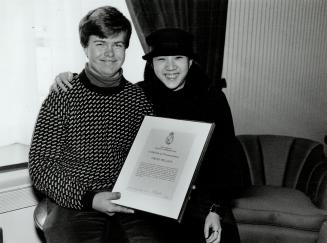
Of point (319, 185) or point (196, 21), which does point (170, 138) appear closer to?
point (319, 185)

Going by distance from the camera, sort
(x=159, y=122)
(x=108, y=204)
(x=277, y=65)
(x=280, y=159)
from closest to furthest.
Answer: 1. (x=108, y=204)
2. (x=159, y=122)
3. (x=280, y=159)
4. (x=277, y=65)

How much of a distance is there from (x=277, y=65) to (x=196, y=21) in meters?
1.09

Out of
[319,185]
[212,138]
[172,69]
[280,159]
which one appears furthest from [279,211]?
[172,69]

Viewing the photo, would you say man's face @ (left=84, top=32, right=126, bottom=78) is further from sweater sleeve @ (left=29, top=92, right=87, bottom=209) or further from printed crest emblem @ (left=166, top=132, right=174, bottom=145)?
printed crest emblem @ (left=166, top=132, right=174, bottom=145)

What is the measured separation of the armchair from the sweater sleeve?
1.05 m

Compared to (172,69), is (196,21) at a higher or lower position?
higher

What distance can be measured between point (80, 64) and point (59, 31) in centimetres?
22

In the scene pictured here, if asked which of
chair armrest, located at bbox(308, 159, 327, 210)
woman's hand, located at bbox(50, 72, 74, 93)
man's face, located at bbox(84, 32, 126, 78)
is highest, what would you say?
man's face, located at bbox(84, 32, 126, 78)

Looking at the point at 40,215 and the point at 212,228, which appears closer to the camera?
the point at 212,228

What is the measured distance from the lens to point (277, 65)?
3.29 metres

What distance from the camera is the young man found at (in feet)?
4.36

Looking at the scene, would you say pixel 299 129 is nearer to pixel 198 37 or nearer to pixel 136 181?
pixel 198 37

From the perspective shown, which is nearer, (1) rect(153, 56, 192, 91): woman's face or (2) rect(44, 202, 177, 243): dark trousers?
(2) rect(44, 202, 177, 243): dark trousers

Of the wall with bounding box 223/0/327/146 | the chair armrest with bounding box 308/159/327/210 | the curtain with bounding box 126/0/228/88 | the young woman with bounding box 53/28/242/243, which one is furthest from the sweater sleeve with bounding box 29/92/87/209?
the wall with bounding box 223/0/327/146
